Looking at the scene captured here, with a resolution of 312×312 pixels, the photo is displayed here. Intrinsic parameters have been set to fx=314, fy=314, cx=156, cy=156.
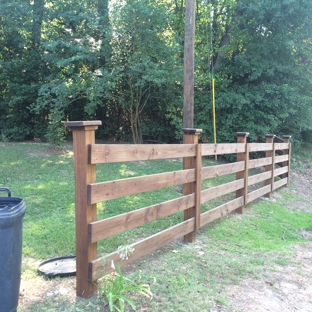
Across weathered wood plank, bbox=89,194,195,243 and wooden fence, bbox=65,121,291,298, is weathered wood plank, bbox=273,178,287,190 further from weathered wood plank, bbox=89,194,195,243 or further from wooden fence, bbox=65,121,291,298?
weathered wood plank, bbox=89,194,195,243

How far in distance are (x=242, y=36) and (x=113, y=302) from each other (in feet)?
34.3

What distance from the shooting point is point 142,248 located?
3035 millimetres

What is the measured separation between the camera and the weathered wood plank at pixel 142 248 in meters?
2.44

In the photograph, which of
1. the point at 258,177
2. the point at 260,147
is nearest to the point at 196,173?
the point at 258,177

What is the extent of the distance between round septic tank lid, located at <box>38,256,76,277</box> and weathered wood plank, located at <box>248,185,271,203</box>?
3.79 metres

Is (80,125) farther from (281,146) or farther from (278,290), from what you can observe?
(281,146)

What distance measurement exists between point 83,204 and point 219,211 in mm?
2833

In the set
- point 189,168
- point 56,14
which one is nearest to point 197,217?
point 189,168

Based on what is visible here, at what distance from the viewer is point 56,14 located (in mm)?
11367

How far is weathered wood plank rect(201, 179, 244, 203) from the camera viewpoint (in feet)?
14.1

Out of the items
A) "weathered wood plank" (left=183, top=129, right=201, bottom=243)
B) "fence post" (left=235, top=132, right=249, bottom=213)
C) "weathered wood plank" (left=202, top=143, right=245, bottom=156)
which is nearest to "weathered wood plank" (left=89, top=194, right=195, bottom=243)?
"weathered wood plank" (left=183, top=129, right=201, bottom=243)

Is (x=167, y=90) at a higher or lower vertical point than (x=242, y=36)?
lower

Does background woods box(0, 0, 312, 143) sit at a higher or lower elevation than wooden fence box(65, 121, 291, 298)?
higher

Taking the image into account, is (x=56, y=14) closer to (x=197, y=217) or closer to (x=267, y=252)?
(x=197, y=217)
